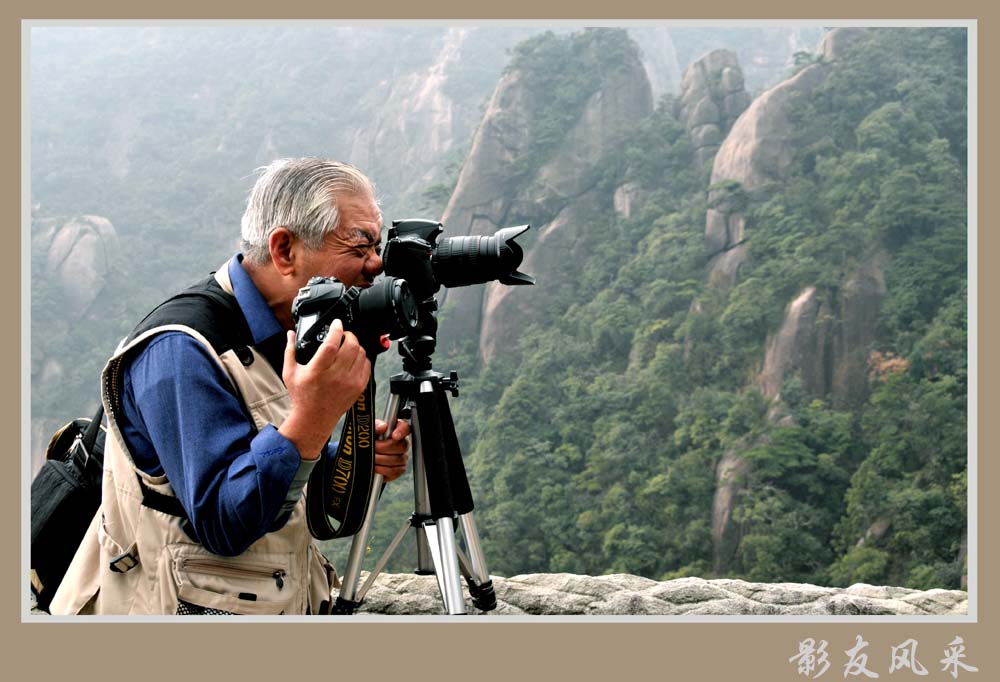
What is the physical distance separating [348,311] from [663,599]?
3.99ft

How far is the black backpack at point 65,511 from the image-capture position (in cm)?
133

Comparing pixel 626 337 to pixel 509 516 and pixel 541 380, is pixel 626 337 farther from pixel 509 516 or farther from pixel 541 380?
pixel 509 516

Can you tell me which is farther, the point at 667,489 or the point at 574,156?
the point at 574,156

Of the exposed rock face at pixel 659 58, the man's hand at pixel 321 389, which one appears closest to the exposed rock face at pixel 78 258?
the exposed rock face at pixel 659 58

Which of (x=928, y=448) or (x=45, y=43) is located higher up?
(x=45, y=43)

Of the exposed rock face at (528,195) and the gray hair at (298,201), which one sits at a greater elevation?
the exposed rock face at (528,195)

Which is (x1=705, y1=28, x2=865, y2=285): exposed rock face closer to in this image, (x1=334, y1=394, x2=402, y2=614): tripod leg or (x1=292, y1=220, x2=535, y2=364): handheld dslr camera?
(x1=334, y1=394, x2=402, y2=614): tripod leg

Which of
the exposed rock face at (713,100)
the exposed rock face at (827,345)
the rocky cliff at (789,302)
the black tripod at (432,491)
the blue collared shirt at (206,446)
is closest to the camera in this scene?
the blue collared shirt at (206,446)

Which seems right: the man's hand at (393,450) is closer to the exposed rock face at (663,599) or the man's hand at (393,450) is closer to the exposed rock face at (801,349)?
the exposed rock face at (663,599)

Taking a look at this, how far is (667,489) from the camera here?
16625 millimetres

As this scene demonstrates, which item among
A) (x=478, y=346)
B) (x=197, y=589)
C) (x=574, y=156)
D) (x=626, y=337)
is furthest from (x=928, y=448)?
(x=197, y=589)

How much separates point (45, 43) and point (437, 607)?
1584 inches

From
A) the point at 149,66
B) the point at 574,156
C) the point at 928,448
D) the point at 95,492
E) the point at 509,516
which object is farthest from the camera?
the point at 149,66

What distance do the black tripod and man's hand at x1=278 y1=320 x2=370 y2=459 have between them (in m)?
0.59
